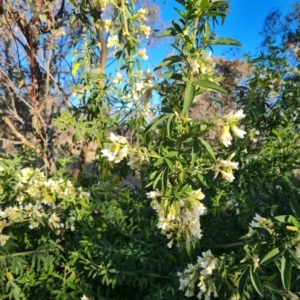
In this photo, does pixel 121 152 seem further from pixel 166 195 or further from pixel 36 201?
pixel 36 201

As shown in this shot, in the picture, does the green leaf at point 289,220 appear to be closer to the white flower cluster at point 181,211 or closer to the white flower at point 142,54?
the white flower cluster at point 181,211

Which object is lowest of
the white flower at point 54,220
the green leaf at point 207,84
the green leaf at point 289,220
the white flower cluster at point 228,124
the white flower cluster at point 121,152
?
the green leaf at point 289,220

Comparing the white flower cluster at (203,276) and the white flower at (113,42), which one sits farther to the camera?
the white flower at (113,42)

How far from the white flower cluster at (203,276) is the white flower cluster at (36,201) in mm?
852

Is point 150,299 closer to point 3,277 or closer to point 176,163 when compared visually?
point 176,163

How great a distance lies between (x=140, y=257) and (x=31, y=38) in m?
1.65

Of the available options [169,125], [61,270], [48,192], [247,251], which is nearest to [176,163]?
[169,125]

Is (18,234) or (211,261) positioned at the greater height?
(18,234)

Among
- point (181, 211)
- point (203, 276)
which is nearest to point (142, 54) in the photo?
point (181, 211)

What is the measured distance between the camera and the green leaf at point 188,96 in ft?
3.91


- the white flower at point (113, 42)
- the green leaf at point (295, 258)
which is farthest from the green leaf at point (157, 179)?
the white flower at point (113, 42)

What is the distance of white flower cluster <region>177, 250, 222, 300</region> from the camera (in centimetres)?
146

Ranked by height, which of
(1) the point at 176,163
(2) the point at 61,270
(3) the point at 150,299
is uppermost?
(1) the point at 176,163

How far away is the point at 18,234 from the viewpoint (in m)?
2.31
